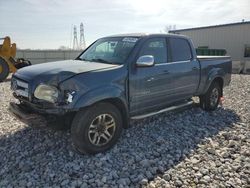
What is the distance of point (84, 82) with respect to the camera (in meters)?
3.74

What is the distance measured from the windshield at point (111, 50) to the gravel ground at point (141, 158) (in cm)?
146

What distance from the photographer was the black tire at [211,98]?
673 centimetres

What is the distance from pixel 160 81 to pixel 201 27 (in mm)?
20288

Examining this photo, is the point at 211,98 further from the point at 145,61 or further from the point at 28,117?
the point at 28,117

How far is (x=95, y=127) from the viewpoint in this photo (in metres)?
4.03

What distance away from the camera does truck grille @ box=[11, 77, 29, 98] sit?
3.95m

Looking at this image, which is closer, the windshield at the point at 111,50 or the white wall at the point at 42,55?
the windshield at the point at 111,50

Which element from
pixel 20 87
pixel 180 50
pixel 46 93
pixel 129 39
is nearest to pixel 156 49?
pixel 129 39

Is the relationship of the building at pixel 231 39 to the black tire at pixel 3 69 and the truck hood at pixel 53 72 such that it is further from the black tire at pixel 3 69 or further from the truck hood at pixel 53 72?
the truck hood at pixel 53 72

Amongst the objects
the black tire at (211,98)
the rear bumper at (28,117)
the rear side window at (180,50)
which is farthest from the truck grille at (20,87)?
the black tire at (211,98)

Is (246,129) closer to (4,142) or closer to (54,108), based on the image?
(54,108)

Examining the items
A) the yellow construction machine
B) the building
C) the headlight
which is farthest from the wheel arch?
the building

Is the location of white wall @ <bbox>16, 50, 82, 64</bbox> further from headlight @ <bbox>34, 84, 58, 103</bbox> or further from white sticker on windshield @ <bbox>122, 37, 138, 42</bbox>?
headlight @ <bbox>34, 84, 58, 103</bbox>

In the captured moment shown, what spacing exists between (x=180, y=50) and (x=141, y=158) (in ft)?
8.86
